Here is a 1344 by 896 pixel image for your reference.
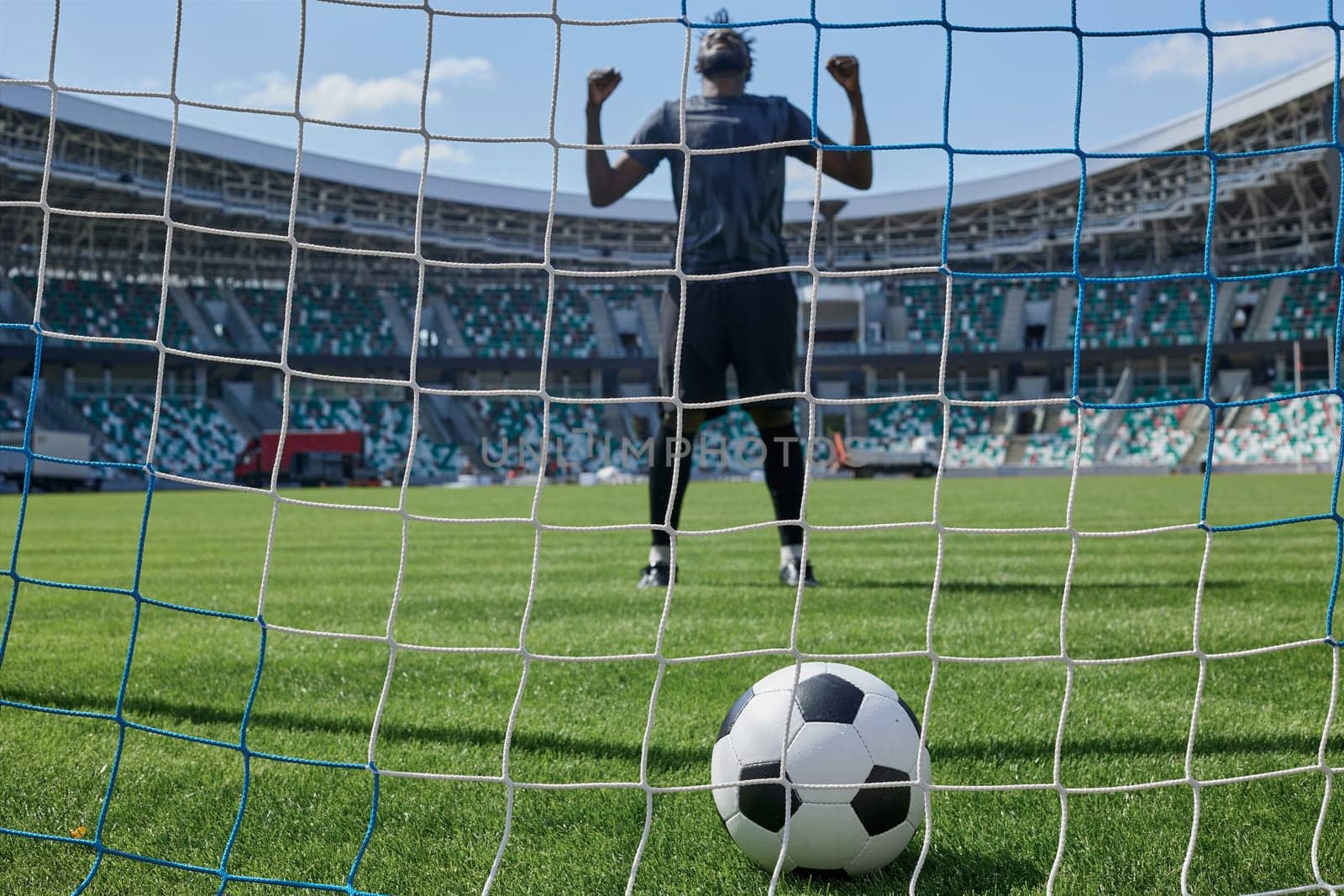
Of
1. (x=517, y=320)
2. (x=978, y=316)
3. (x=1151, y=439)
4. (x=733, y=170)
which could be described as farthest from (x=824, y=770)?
(x=978, y=316)

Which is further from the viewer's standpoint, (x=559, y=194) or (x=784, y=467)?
(x=559, y=194)

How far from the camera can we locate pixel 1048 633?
10.9 feet

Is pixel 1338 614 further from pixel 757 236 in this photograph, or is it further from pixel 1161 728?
pixel 757 236

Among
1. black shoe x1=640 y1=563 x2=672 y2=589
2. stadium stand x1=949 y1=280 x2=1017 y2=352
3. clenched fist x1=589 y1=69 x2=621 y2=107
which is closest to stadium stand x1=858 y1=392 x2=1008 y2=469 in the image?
stadium stand x1=949 y1=280 x2=1017 y2=352

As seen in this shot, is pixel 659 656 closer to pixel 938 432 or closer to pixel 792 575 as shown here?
pixel 792 575

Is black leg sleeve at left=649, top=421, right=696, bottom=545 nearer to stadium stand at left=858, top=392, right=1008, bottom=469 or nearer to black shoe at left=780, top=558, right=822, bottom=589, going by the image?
black shoe at left=780, top=558, right=822, bottom=589

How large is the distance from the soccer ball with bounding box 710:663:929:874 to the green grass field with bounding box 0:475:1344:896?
6 centimetres

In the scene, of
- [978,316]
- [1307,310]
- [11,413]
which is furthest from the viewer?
[978,316]

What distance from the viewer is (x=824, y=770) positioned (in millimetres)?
1637

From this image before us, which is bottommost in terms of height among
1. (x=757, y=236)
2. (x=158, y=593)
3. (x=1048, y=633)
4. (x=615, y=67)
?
(x=158, y=593)

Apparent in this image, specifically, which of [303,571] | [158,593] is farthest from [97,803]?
[303,571]

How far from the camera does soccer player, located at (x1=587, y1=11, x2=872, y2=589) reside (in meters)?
3.88

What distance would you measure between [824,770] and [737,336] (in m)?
2.51

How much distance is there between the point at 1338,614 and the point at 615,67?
3184 mm
